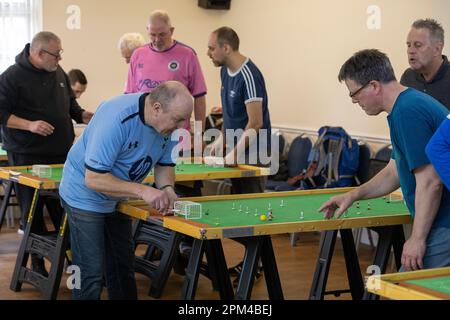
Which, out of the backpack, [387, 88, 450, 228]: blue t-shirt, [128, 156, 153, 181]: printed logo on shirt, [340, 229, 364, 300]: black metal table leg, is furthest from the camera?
the backpack

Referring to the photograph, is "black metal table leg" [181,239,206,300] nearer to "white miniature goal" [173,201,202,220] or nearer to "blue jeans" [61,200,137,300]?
"white miniature goal" [173,201,202,220]

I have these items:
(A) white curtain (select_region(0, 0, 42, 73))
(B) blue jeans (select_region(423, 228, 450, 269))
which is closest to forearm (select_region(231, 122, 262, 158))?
(B) blue jeans (select_region(423, 228, 450, 269))

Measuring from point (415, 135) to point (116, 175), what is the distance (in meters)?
1.34

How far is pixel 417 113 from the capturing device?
2.99m

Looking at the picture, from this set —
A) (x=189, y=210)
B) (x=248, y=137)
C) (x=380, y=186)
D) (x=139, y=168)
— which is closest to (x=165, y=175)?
(x=139, y=168)

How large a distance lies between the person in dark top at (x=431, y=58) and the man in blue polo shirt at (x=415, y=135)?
1.52 m

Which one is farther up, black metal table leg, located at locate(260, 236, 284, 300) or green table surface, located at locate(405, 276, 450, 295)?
green table surface, located at locate(405, 276, 450, 295)

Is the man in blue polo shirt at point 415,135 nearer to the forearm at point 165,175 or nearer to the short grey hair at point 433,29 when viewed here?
the forearm at point 165,175

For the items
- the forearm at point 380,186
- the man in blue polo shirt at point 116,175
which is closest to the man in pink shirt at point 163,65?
the man in blue polo shirt at point 116,175

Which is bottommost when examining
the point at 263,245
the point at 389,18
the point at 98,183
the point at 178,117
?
the point at 263,245

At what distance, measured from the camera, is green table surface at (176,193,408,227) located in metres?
3.61

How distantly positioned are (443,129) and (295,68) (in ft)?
16.8
